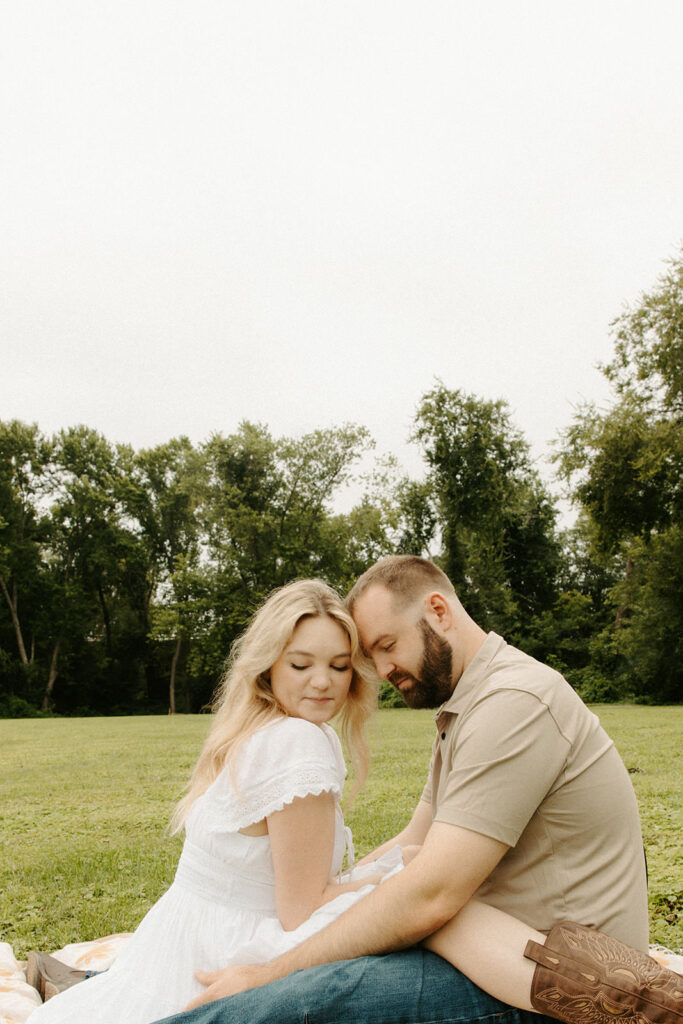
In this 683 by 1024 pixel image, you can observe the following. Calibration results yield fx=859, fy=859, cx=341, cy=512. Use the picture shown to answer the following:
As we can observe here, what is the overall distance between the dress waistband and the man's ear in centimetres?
104

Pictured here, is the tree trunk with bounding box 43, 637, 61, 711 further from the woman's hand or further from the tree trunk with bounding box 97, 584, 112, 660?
the woman's hand

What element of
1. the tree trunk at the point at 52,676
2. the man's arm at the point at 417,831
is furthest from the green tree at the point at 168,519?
the man's arm at the point at 417,831

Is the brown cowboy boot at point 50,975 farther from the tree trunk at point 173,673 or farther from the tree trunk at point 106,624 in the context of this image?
the tree trunk at point 106,624

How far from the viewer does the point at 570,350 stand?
3052 cm

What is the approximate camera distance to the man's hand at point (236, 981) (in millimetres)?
2627

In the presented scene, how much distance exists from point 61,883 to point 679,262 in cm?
2473

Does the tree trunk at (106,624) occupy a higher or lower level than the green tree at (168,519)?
lower

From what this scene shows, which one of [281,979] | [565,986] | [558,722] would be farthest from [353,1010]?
[558,722]

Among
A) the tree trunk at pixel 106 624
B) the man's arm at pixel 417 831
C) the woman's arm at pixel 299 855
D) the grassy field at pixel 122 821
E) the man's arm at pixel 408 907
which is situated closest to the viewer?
the man's arm at pixel 408 907

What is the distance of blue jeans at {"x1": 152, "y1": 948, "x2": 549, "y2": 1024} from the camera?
2.45 metres

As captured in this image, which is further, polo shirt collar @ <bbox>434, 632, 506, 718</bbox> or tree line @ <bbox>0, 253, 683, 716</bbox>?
tree line @ <bbox>0, 253, 683, 716</bbox>

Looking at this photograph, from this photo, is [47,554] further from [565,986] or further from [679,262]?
[565,986]

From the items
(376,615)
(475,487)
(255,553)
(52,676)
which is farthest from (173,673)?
(376,615)

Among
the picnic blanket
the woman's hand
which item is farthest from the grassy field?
the woman's hand
